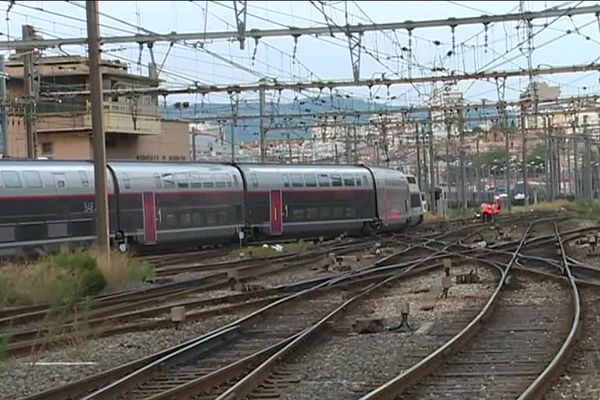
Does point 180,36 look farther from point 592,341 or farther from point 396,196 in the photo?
point 396,196

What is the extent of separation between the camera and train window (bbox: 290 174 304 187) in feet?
131

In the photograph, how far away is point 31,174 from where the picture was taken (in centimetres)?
2794

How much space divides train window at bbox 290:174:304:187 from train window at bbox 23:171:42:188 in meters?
13.6

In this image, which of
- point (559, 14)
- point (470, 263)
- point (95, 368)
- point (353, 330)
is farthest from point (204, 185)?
point (95, 368)

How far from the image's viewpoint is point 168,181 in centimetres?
3325

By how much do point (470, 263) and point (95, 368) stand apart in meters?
16.7

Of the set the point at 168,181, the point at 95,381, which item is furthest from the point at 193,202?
the point at 95,381

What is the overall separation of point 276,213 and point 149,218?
7.80 m

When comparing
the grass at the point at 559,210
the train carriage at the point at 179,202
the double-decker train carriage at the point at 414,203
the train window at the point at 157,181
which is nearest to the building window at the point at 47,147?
the double-decker train carriage at the point at 414,203

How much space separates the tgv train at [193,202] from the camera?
27.8 meters

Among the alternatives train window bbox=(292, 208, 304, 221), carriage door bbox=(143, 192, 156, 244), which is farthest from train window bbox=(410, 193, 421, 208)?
carriage door bbox=(143, 192, 156, 244)

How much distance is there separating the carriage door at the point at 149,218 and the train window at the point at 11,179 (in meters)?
5.56

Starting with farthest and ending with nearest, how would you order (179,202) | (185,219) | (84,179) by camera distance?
1. (185,219)
2. (179,202)
3. (84,179)

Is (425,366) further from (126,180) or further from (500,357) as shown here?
(126,180)
